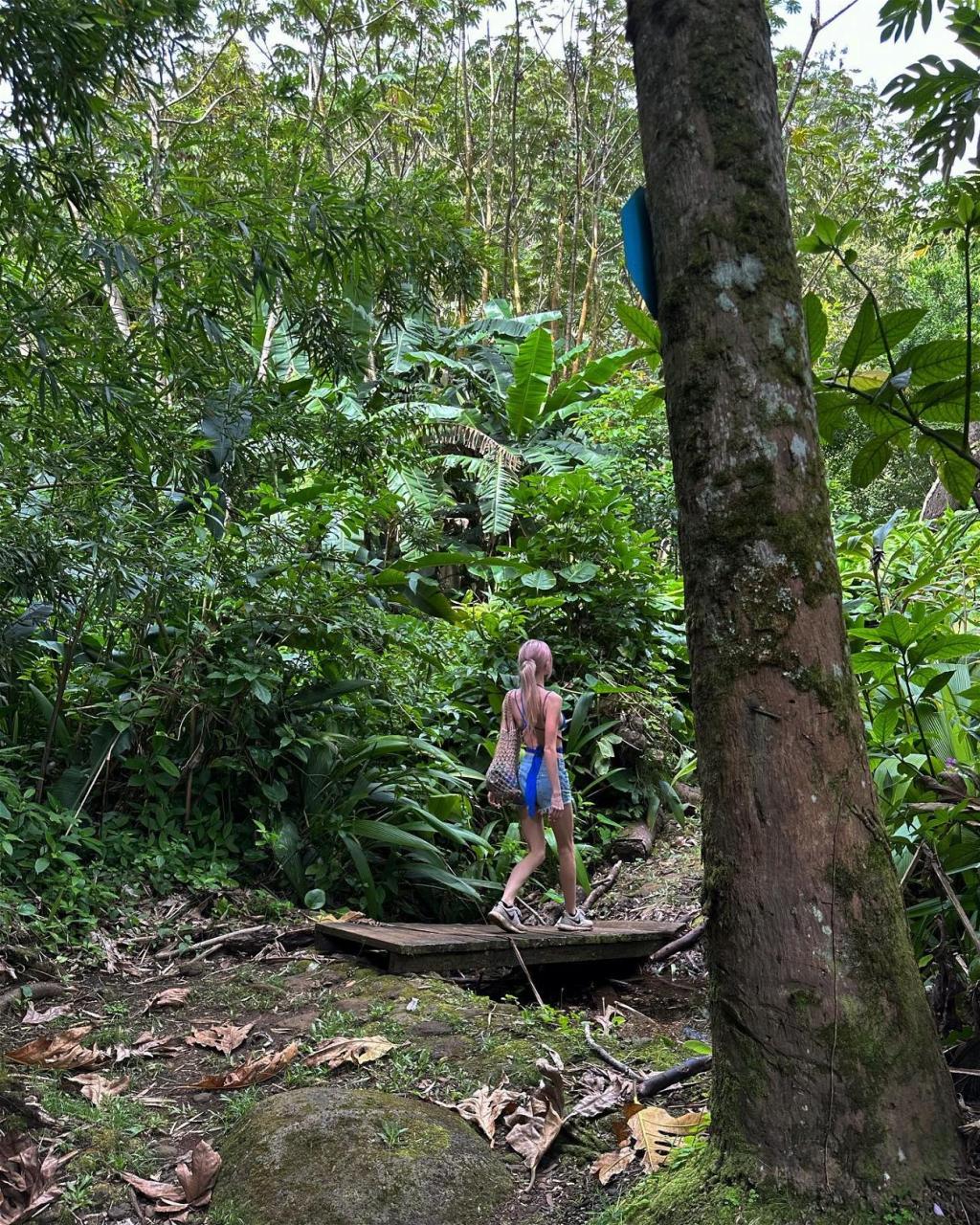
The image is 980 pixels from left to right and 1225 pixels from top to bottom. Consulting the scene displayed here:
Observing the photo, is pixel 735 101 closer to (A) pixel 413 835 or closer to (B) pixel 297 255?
(B) pixel 297 255

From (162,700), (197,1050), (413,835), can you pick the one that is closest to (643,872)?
(413,835)

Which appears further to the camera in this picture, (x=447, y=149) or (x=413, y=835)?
(x=447, y=149)

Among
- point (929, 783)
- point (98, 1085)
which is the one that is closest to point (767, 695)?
point (929, 783)

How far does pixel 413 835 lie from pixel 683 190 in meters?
4.58

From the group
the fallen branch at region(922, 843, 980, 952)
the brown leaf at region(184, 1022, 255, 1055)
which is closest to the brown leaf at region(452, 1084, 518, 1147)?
the brown leaf at region(184, 1022, 255, 1055)

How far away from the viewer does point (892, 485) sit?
59.9 feet

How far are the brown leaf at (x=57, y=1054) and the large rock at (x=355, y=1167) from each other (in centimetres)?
95

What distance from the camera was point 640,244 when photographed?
2.17 m

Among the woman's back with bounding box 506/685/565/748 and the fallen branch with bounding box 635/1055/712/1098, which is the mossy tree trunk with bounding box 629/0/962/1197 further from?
the woman's back with bounding box 506/685/565/748

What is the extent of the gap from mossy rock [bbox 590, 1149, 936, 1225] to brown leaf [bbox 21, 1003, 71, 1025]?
2.80m

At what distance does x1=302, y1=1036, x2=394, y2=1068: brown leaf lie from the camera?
3516mm

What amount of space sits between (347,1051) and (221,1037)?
60 cm

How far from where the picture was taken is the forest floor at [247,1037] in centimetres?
283

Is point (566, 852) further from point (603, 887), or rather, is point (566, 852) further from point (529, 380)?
point (529, 380)
